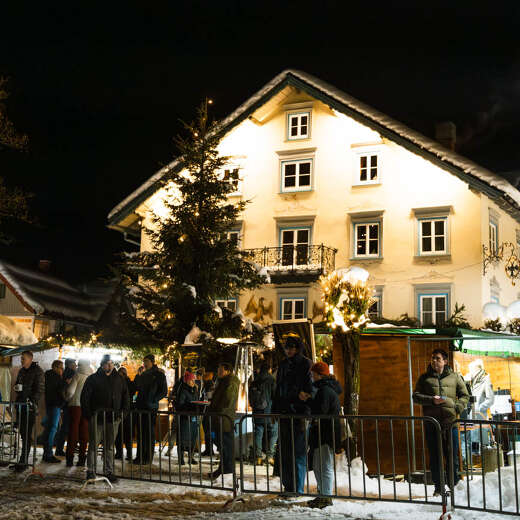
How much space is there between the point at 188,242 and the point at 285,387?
11269 mm

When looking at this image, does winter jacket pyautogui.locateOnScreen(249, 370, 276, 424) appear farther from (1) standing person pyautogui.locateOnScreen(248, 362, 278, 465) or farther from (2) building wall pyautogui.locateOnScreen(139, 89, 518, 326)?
(2) building wall pyautogui.locateOnScreen(139, 89, 518, 326)

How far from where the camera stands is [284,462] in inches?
382

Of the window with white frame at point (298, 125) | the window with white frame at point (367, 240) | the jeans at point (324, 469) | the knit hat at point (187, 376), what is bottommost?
the jeans at point (324, 469)

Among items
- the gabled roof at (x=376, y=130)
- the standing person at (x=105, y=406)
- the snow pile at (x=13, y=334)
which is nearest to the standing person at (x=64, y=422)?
the snow pile at (x=13, y=334)

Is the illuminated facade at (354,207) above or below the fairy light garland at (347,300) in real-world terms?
above

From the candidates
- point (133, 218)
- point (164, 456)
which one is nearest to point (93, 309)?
point (133, 218)

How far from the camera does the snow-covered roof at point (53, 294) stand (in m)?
41.4

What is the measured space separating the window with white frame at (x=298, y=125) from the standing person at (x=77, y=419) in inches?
725

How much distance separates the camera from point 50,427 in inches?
538

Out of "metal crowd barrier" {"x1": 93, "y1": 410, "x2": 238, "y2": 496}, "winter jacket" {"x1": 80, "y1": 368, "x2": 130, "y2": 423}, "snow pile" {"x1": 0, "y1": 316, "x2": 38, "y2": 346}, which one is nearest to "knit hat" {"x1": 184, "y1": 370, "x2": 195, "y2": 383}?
"metal crowd barrier" {"x1": 93, "y1": 410, "x2": 238, "y2": 496}

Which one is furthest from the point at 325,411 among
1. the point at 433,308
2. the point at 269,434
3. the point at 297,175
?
the point at 297,175

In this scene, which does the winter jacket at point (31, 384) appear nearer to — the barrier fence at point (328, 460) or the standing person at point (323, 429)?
the barrier fence at point (328, 460)

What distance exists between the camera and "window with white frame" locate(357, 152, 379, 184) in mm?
29000

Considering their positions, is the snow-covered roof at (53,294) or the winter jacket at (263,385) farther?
the snow-covered roof at (53,294)
